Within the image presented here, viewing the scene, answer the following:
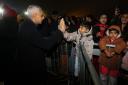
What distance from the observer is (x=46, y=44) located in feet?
12.3

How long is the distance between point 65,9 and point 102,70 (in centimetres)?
1659

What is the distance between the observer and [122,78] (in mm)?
6656

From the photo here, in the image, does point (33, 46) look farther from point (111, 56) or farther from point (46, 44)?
point (111, 56)

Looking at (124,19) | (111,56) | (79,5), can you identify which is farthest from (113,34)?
(79,5)

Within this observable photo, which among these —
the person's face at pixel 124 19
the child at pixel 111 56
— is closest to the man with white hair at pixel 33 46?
the child at pixel 111 56

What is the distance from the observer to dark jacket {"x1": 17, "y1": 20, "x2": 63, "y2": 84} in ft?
12.3

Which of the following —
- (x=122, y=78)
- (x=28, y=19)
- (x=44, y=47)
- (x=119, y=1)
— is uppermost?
(x=119, y=1)

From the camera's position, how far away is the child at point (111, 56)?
616 centimetres

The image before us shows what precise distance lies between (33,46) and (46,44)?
21 cm

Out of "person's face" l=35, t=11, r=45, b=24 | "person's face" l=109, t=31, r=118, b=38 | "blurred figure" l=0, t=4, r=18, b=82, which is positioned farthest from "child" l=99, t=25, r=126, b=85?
"person's face" l=35, t=11, r=45, b=24

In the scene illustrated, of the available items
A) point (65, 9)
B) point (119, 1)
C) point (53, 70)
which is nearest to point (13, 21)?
point (53, 70)

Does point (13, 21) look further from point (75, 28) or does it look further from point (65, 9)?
point (65, 9)

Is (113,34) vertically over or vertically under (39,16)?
under

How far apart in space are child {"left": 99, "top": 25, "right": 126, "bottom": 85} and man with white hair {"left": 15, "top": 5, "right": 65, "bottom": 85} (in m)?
2.56
